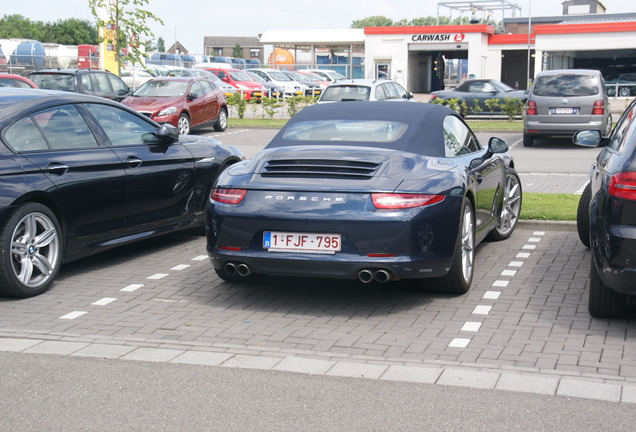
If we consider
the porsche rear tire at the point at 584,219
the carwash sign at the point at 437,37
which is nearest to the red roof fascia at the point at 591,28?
the carwash sign at the point at 437,37

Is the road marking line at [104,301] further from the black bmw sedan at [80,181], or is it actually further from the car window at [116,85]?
the car window at [116,85]

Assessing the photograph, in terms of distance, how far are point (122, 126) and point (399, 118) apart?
2.72m

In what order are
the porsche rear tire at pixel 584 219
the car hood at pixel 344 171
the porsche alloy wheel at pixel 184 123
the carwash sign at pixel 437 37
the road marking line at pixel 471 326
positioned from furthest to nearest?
the carwash sign at pixel 437 37 → the porsche alloy wheel at pixel 184 123 → the porsche rear tire at pixel 584 219 → the car hood at pixel 344 171 → the road marking line at pixel 471 326

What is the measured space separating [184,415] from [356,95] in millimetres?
19022

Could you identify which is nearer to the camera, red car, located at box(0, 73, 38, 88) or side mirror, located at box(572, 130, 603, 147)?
side mirror, located at box(572, 130, 603, 147)

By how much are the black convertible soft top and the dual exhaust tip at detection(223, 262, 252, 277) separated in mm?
1196

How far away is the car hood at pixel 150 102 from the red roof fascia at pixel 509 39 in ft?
121

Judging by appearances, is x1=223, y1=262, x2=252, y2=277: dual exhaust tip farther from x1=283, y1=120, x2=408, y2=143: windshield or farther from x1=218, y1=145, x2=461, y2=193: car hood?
x1=283, y1=120, x2=408, y2=143: windshield

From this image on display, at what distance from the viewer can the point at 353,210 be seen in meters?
6.11

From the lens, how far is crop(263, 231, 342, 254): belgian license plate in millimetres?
6160

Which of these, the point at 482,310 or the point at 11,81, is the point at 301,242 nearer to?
the point at 482,310

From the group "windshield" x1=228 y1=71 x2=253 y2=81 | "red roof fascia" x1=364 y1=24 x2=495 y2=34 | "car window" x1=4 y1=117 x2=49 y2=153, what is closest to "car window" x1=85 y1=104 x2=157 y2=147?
"car window" x1=4 y1=117 x2=49 y2=153

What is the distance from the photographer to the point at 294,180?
252 inches

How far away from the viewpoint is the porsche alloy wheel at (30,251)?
21.7 ft
